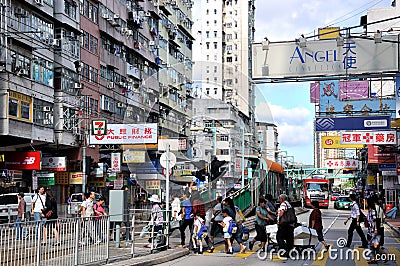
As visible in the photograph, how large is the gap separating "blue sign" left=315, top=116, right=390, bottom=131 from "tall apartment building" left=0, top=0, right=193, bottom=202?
8983 mm

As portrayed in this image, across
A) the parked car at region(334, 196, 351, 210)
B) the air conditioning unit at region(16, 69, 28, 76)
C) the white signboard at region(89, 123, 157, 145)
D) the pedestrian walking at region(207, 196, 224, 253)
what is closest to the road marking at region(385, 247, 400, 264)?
the pedestrian walking at region(207, 196, 224, 253)

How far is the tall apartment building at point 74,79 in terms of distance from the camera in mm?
31453

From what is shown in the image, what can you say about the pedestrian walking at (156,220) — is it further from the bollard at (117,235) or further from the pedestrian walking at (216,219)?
the pedestrian walking at (216,219)

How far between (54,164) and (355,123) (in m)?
17.6

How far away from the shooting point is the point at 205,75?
54.9ft

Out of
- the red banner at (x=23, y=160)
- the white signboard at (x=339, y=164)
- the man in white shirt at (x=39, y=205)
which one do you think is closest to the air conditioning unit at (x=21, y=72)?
the red banner at (x=23, y=160)

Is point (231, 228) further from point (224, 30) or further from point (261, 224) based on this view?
point (224, 30)

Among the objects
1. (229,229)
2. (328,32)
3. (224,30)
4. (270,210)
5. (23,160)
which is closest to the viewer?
(328,32)

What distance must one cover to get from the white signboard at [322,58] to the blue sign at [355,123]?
63.2 feet

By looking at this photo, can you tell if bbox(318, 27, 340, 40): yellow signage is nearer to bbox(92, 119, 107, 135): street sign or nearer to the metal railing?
the metal railing

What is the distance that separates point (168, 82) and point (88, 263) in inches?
470

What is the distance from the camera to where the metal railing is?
1212 cm

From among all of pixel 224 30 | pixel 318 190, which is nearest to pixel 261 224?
pixel 318 190

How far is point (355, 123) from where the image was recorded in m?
34.3
